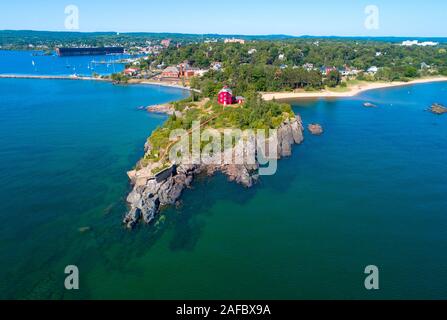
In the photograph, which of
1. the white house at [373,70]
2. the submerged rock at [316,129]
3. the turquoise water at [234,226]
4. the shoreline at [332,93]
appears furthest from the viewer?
the white house at [373,70]

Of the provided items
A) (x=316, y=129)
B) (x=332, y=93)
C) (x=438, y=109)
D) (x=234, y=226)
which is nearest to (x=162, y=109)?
(x=316, y=129)

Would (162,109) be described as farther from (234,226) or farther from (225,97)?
(234,226)

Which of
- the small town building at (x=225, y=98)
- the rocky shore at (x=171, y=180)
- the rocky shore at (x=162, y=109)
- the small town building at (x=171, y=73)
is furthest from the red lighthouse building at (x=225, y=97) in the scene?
the small town building at (x=171, y=73)

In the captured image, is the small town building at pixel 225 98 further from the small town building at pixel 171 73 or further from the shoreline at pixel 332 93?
the small town building at pixel 171 73

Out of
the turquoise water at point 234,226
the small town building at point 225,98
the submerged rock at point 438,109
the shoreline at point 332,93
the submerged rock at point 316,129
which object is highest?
the shoreline at point 332,93

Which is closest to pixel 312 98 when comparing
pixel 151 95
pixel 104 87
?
pixel 151 95

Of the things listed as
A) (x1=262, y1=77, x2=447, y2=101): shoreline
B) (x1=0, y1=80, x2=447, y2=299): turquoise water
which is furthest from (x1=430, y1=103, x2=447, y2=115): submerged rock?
(x1=0, y1=80, x2=447, y2=299): turquoise water
